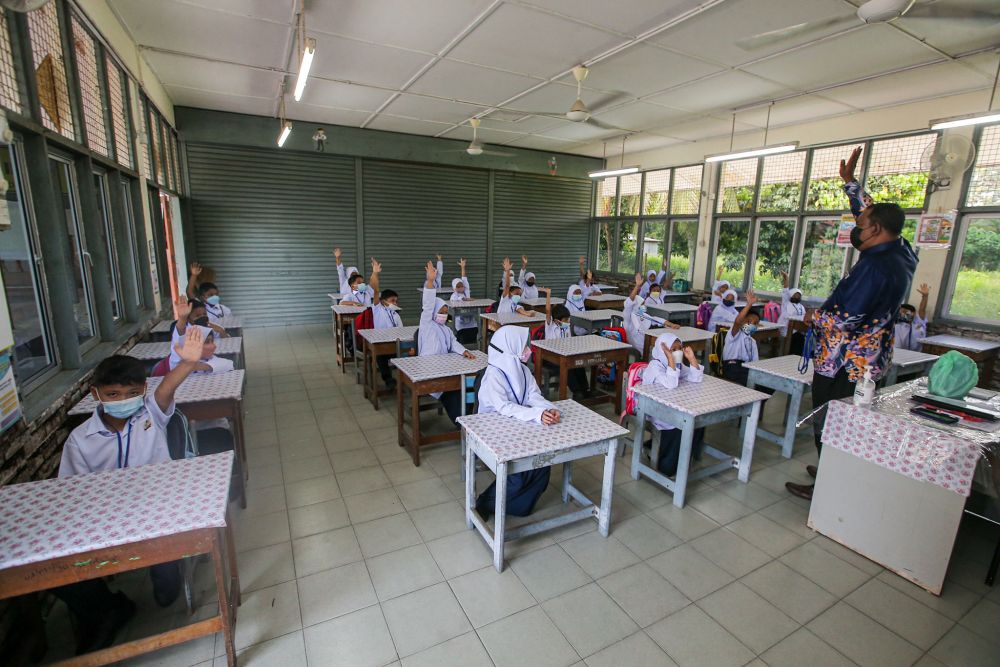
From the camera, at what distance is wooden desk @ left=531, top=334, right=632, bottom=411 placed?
4.87 metres

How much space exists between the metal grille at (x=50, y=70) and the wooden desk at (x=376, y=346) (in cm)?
301

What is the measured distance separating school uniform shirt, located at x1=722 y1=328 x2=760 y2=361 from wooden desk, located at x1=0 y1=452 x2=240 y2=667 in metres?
5.14

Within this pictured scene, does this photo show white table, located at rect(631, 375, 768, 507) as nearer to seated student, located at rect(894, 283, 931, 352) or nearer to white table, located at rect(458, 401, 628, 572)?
white table, located at rect(458, 401, 628, 572)

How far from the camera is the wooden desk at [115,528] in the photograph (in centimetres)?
164

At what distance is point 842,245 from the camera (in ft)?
26.6

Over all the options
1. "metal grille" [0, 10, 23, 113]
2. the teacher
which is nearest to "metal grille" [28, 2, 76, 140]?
"metal grille" [0, 10, 23, 113]

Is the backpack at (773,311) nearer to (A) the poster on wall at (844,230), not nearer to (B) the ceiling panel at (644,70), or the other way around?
(A) the poster on wall at (844,230)

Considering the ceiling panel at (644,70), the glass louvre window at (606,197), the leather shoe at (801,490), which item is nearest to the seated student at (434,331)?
the leather shoe at (801,490)

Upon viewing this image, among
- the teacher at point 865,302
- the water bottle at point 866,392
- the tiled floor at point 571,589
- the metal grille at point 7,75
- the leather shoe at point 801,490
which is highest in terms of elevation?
the metal grille at point 7,75

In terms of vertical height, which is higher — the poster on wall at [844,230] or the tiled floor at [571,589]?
the poster on wall at [844,230]

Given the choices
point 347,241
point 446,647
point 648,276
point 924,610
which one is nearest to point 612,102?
point 648,276

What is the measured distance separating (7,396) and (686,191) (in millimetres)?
11427

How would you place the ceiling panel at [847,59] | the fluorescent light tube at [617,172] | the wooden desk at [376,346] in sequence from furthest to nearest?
the fluorescent light tube at [617,172]
the wooden desk at [376,346]
the ceiling panel at [847,59]

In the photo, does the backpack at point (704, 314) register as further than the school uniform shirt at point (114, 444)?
Yes
